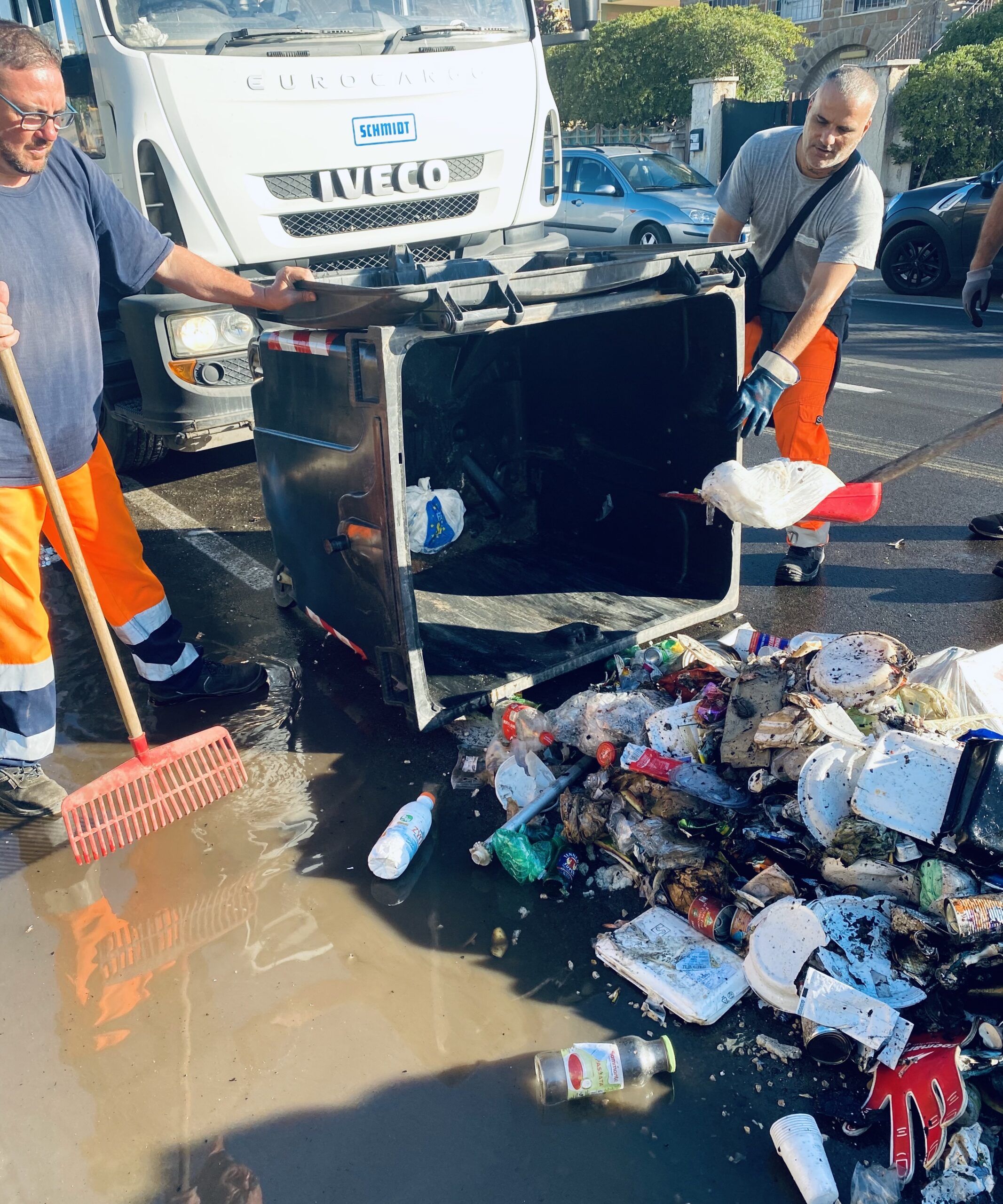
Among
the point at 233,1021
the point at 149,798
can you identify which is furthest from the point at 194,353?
the point at 233,1021

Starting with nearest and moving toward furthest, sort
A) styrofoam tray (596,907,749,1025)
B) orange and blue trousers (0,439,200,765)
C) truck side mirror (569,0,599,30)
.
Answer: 1. styrofoam tray (596,907,749,1025)
2. orange and blue trousers (0,439,200,765)
3. truck side mirror (569,0,599,30)

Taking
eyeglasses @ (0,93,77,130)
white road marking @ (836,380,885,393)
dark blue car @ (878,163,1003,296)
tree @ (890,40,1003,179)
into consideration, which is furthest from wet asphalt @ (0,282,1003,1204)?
tree @ (890,40,1003,179)

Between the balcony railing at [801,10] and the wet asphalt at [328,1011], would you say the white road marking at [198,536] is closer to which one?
the wet asphalt at [328,1011]

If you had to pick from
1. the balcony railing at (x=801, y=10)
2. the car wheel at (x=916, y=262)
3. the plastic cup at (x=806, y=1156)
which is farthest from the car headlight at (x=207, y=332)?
the balcony railing at (x=801, y=10)

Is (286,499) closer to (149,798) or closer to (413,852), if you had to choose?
(149,798)

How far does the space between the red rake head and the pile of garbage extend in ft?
2.57

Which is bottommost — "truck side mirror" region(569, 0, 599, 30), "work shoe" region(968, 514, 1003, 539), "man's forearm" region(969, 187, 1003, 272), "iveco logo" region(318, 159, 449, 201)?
"work shoe" region(968, 514, 1003, 539)

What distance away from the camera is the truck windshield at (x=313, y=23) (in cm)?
414

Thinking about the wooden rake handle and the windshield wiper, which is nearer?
the wooden rake handle

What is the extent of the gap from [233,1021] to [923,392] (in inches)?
265

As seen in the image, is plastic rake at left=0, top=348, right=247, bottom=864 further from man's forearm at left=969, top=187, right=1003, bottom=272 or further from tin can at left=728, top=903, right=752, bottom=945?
man's forearm at left=969, top=187, right=1003, bottom=272

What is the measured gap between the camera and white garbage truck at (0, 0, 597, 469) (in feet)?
13.6

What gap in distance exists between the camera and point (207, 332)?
431 centimetres

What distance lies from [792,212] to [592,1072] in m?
3.26
